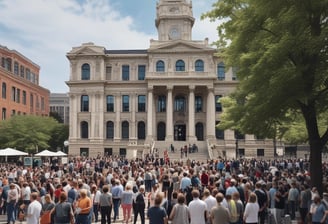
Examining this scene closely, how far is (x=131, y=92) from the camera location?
65.7 meters

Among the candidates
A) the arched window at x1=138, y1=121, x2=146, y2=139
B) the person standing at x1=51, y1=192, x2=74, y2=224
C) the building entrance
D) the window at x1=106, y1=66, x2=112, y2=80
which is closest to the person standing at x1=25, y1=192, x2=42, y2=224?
the person standing at x1=51, y1=192, x2=74, y2=224

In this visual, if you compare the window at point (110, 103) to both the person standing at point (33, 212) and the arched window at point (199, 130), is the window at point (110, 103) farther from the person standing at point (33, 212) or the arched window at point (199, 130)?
the person standing at point (33, 212)

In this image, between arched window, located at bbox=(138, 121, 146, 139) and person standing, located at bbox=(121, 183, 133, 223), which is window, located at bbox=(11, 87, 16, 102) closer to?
arched window, located at bbox=(138, 121, 146, 139)

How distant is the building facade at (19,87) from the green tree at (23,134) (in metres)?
6.09

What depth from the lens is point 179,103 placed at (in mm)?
66188

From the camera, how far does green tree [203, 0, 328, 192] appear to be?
17094mm

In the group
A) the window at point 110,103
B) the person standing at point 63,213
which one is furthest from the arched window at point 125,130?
the person standing at point 63,213

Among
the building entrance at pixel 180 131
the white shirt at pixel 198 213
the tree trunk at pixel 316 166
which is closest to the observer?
the white shirt at pixel 198 213

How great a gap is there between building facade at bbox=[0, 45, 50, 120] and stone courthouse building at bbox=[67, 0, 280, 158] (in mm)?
12237

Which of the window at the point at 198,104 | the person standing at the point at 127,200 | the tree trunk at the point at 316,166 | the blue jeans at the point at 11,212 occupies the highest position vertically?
the window at the point at 198,104

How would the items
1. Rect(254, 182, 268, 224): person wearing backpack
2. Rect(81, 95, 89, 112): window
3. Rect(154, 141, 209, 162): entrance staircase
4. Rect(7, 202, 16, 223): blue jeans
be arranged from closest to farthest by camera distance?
Rect(254, 182, 268, 224): person wearing backpack < Rect(7, 202, 16, 223): blue jeans < Rect(154, 141, 209, 162): entrance staircase < Rect(81, 95, 89, 112): window

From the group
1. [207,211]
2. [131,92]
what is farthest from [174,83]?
[207,211]

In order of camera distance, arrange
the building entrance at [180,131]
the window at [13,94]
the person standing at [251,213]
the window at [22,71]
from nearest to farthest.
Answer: the person standing at [251,213] < the building entrance at [180,131] < the window at [13,94] < the window at [22,71]

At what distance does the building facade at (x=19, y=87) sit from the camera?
2712 inches
